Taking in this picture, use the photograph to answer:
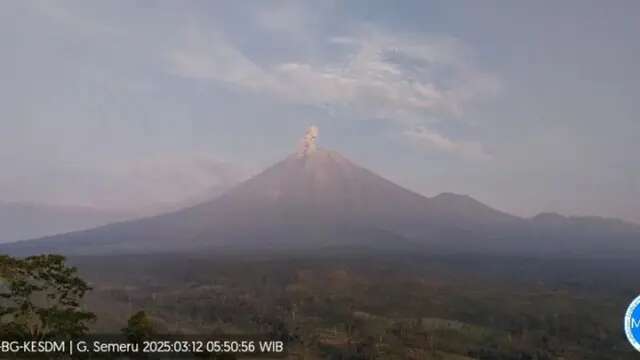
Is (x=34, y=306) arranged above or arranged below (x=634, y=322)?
above

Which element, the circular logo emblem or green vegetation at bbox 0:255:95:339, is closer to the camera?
green vegetation at bbox 0:255:95:339

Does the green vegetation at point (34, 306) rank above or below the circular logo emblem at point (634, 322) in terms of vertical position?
above

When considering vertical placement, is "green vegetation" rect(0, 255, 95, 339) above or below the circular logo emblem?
above

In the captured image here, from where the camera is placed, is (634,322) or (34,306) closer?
(34,306)

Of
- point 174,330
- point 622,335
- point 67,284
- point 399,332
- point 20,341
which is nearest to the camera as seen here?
point 20,341

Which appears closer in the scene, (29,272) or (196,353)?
(29,272)

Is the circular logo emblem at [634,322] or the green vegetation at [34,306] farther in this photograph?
the circular logo emblem at [634,322]

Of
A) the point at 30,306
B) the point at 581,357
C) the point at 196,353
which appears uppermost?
the point at 30,306

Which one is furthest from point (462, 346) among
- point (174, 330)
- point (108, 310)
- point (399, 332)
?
point (108, 310)

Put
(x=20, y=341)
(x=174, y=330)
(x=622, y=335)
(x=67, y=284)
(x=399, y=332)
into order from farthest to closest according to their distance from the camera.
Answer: (x=622, y=335) → (x=399, y=332) → (x=174, y=330) → (x=67, y=284) → (x=20, y=341)

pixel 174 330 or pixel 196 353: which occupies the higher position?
pixel 196 353

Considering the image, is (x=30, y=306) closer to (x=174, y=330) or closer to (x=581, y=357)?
(x=174, y=330)
